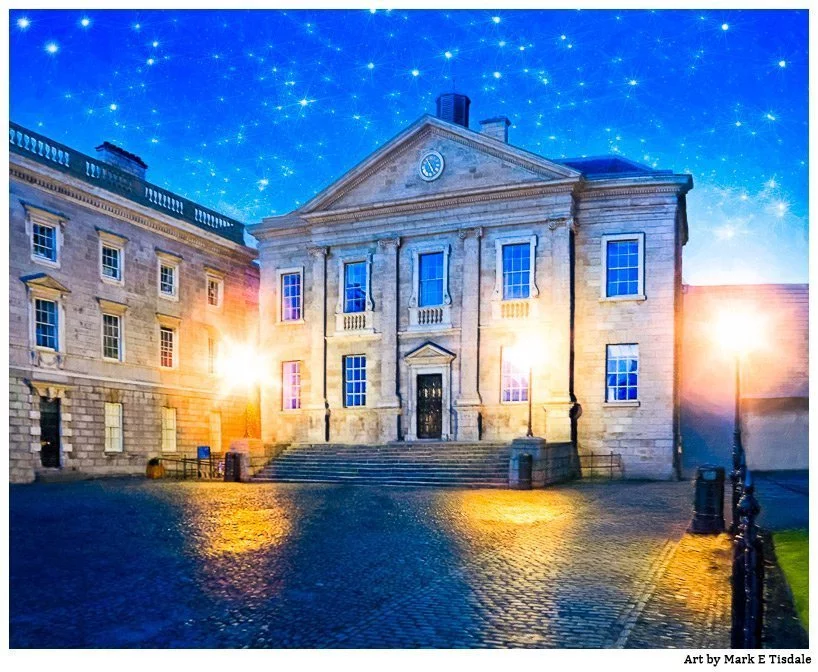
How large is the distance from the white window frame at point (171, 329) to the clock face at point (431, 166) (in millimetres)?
9179

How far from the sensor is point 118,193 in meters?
23.7

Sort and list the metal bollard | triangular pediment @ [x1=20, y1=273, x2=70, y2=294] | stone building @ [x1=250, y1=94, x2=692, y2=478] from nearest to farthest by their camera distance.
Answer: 1. the metal bollard
2. triangular pediment @ [x1=20, y1=273, x2=70, y2=294]
3. stone building @ [x1=250, y1=94, x2=692, y2=478]

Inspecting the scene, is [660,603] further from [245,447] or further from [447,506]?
[245,447]

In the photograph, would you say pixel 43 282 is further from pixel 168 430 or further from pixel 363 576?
pixel 363 576

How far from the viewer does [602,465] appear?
2256 centimetres

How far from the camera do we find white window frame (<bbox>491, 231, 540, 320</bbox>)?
23.3m

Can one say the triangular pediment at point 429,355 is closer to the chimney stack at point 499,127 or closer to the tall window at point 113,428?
the chimney stack at point 499,127

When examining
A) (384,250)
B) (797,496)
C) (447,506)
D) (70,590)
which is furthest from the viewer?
(384,250)

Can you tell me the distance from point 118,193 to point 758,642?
21.9m

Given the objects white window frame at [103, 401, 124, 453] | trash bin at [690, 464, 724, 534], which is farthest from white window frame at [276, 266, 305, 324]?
trash bin at [690, 464, 724, 534]

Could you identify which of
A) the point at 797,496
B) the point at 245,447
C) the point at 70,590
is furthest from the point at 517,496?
the point at 70,590

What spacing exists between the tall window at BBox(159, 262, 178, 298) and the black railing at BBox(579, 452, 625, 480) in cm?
1375

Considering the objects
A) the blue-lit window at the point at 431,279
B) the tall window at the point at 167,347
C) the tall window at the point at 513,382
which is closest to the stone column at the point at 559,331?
the tall window at the point at 513,382

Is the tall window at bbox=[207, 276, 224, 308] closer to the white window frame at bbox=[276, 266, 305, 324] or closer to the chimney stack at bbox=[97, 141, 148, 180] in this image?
the white window frame at bbox=[276, 266, 305, 324]
